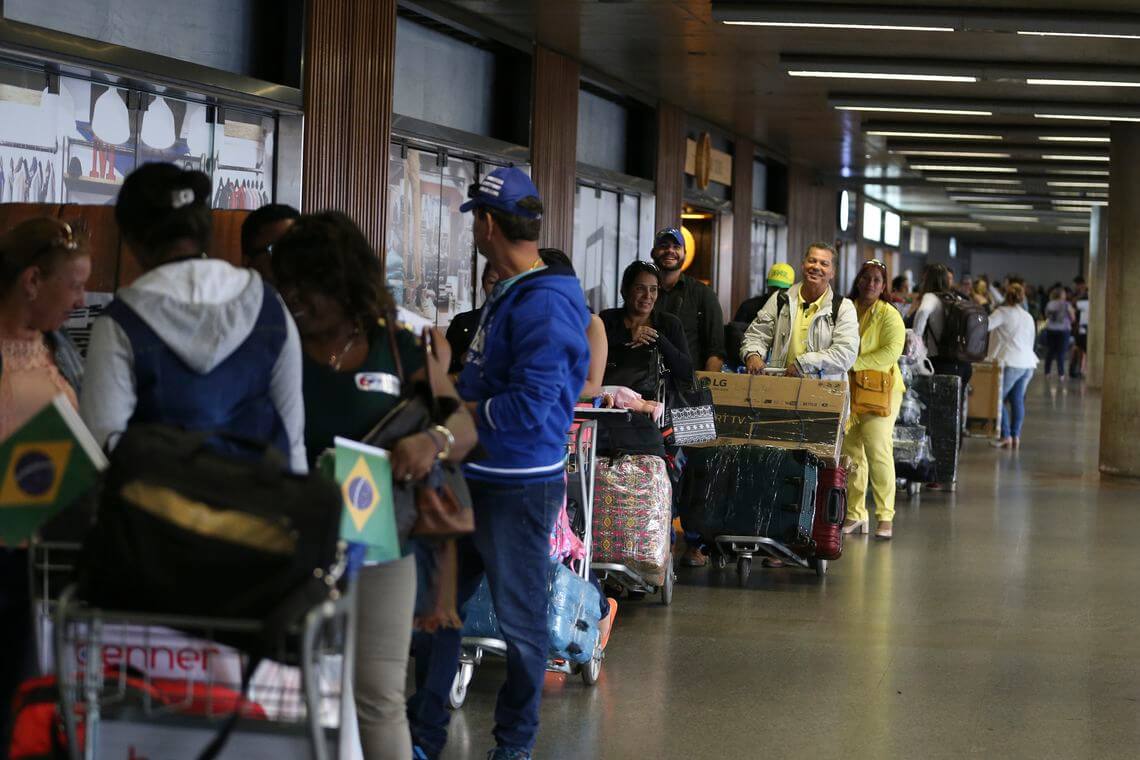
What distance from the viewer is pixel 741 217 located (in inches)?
734

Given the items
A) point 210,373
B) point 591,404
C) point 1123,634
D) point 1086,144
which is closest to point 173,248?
point 210,373

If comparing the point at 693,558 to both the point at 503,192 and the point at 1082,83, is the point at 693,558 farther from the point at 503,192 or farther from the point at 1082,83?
the point at 1082,83

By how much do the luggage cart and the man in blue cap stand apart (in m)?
3.43

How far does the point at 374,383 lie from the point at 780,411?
4.73 metres

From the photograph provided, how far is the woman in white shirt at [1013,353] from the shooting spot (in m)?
15.1

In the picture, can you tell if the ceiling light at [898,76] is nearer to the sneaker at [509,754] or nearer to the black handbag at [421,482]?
the sneaker at [509,754]

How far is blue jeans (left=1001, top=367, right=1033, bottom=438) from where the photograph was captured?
15.2 meters

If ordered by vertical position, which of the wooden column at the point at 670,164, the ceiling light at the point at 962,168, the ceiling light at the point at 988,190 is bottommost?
the wooden column at the point at 670,164

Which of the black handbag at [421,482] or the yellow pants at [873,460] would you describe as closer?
the black handbag at [421,482]

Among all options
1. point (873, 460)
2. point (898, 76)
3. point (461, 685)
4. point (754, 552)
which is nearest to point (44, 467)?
point (461, 685)

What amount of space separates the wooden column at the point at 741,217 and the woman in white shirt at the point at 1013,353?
12.8 feet

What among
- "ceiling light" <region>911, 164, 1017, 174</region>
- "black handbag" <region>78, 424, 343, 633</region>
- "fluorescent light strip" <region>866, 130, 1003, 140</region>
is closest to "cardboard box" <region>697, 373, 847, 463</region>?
"black handbag" <region>78, 424, 343, 633</region>

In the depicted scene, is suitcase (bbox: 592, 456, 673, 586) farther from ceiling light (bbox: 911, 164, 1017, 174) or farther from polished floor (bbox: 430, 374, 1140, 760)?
ceiling light (bbox: 911, 164, 1017, 174)

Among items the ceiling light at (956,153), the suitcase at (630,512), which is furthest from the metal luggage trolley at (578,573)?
the ceiling light at (956,153)
